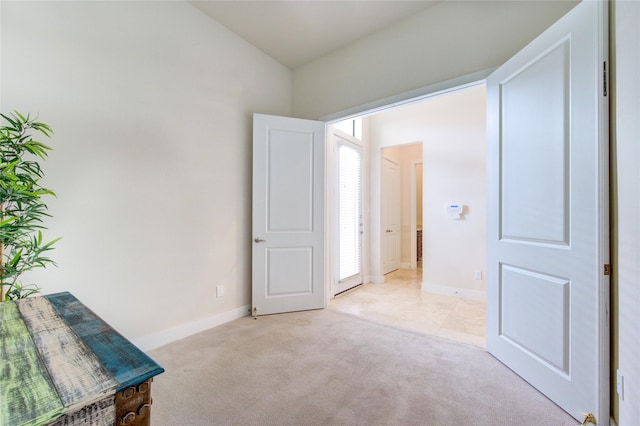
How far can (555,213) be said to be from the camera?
1.66m

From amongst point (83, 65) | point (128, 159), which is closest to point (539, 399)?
point (128, 159)

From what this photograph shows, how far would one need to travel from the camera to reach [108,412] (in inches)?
26.4

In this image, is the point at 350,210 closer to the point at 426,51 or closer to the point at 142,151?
the point at 426,51

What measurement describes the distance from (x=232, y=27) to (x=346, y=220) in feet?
9.08

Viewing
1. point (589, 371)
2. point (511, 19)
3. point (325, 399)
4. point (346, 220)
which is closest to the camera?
point (589, 371)

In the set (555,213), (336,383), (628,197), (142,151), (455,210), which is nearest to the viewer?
(628,197)

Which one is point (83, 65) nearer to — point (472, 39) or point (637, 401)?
point (472, 39)

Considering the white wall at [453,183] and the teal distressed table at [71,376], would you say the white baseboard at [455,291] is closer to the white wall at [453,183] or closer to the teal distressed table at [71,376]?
the white wall at [453,183]

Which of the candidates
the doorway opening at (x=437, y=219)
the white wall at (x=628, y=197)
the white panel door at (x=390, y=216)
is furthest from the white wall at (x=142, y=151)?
the white wall at (x=628, y=197)

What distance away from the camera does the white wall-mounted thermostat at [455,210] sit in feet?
12.7

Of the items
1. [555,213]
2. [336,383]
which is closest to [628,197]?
[555,213]

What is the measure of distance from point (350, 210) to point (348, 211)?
6cm

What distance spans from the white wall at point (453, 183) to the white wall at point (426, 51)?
4.11ft

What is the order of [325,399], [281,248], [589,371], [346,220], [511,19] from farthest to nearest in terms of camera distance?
[346,220] → [281,248] → [511,19] → [325,399] → [589,371]
